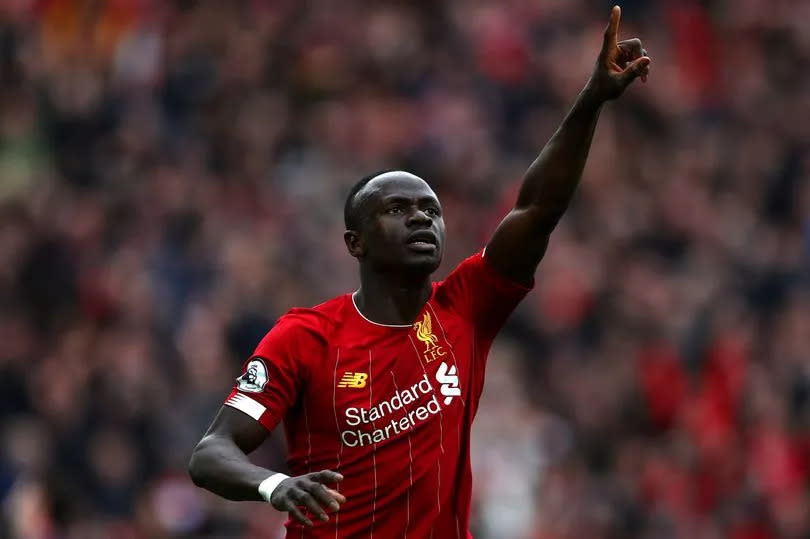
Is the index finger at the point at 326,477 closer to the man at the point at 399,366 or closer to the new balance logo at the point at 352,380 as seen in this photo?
the man at the point at 399,366

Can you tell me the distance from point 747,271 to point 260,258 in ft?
13.3

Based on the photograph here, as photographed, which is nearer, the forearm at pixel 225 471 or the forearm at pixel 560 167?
the forearm at pixel 225 471

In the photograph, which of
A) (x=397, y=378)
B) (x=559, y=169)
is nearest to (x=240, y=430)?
(x=397, y=378)

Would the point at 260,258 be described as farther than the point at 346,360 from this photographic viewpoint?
Yes

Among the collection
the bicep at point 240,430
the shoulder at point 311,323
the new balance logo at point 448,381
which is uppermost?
the shoulder at point 311,323

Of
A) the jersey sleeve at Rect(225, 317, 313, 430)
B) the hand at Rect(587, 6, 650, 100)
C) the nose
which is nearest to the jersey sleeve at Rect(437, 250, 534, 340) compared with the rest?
the nose

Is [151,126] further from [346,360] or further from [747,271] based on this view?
[346,360]

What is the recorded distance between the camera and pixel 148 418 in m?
12.5

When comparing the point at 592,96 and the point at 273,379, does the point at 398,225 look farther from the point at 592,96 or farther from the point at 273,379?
the point at 592,96

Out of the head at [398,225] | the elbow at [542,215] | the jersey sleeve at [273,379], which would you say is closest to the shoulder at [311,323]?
the jersey sleeve at [273,379]

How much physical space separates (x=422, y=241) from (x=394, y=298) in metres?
0.27

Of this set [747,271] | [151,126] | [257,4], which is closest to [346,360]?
[747,271]

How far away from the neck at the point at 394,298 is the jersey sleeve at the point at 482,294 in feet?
0.39

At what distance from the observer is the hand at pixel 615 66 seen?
6152 millimetres
